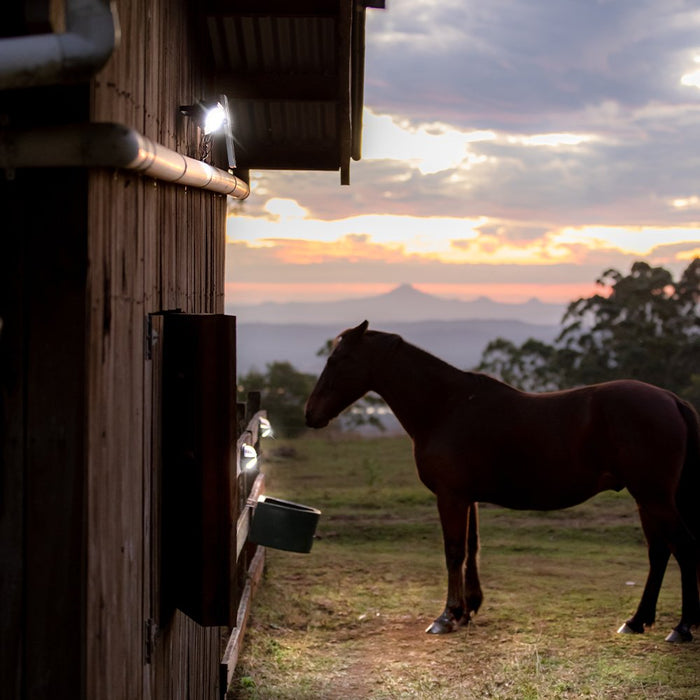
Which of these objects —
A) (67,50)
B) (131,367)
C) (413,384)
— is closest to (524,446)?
(413,384)

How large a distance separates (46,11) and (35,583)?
1.42 meters

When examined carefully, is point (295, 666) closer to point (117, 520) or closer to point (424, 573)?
point (424, 573)

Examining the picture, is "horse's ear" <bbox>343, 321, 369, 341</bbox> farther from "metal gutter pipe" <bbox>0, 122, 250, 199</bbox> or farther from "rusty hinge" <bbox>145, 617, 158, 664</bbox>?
"metal gutter pipe" <bbox>0, 122, 250, 199</bbox>

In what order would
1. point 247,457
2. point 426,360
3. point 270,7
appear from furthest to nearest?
point 426,360
point 247,457
point 270,7

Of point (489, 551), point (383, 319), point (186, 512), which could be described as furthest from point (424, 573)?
point (383, 319)

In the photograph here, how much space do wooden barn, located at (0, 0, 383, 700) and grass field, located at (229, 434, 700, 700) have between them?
184 cm

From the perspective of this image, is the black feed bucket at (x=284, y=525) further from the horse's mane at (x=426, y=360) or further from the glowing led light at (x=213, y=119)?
the horse's mane at (x=426, y=360)

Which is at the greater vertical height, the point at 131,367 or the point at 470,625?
the point at 131,367

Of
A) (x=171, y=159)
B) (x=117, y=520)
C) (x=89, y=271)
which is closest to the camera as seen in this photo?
(x=89, y=271)

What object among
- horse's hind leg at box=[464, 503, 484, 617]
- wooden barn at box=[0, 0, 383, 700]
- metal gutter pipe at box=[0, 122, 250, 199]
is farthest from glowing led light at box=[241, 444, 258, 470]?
metal gutter pipe at box=[0, 122, 250, 199]

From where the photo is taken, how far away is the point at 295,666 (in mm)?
5723

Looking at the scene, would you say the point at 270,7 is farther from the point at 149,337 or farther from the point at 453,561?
the point at 453,561

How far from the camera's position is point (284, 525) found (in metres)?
4.62

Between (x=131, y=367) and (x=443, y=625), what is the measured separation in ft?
13.9
